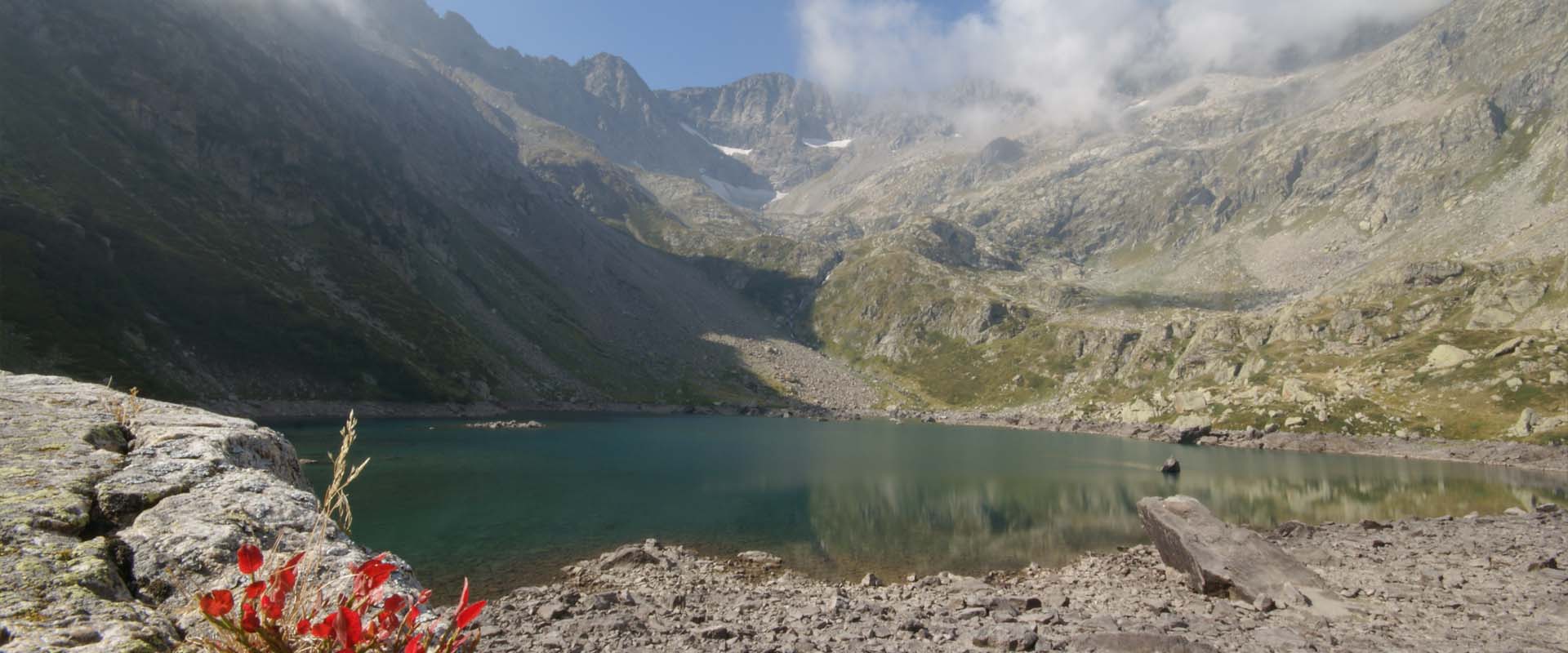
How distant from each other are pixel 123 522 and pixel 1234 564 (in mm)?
32270

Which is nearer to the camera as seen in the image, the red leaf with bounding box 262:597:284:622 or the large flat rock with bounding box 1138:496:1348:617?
the red leaf with bounding box 262:597:284:622

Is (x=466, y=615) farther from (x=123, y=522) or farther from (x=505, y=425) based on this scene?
(x=505, y=425)

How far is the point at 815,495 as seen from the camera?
172 ft

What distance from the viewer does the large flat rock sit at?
24031 mm

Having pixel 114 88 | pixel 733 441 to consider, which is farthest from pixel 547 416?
pixel 114 88

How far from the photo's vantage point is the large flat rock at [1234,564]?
2403cm

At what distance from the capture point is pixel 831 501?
49.6 m

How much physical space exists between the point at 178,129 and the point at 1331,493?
617ft

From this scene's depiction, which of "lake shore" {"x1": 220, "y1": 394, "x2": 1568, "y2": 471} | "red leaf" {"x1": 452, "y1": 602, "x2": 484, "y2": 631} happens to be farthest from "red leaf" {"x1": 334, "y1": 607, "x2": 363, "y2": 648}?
"lake shore" {"x1": 220, "y1": 394, "x2": 1568, "y2": 471}

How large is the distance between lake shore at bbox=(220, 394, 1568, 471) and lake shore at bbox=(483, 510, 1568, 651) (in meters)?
67.5

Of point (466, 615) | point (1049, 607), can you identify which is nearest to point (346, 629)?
point (466, 615)

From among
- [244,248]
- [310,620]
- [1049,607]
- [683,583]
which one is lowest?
[683,583]

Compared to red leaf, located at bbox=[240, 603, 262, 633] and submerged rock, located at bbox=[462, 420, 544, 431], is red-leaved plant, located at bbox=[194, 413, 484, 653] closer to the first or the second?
red leaf, located at bbox=[240, 603, 262, 633]

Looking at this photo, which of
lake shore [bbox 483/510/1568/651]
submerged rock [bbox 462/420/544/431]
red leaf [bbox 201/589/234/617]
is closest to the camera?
red leaf [bbox 201/589/234/617]
